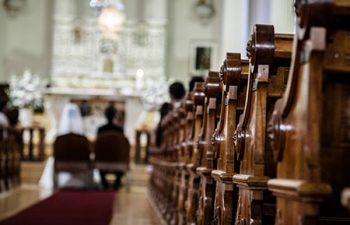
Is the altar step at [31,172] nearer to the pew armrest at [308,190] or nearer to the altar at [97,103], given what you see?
the altar at [97,103]

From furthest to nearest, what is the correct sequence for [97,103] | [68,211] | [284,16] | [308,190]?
[97,103] → [284,16] → [68,211] → [308,190]

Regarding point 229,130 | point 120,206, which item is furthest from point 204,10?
point 229,130

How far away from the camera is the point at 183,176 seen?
5055 millimetres

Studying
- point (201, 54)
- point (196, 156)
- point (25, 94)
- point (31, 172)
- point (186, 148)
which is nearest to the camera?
point (196, 156)

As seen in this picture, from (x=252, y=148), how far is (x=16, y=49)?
51.8 ft

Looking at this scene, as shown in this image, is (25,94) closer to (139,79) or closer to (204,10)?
(139,79)

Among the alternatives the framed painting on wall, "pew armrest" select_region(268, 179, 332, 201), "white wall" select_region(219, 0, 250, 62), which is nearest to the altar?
the framed painting on wall

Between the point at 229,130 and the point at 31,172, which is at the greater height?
the point at 229,130

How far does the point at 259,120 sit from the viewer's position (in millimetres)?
2521

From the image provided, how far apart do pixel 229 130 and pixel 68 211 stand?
13.1 feet

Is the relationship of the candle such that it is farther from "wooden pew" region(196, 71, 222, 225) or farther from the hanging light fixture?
"wooden pew" region(196, 71, 222, 225)

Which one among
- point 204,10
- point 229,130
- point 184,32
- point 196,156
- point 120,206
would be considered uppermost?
point 204,10

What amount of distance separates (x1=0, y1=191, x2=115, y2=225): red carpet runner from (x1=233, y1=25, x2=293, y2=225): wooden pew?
3.19 meters

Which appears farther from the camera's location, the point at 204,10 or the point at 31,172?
the point at 204,10
